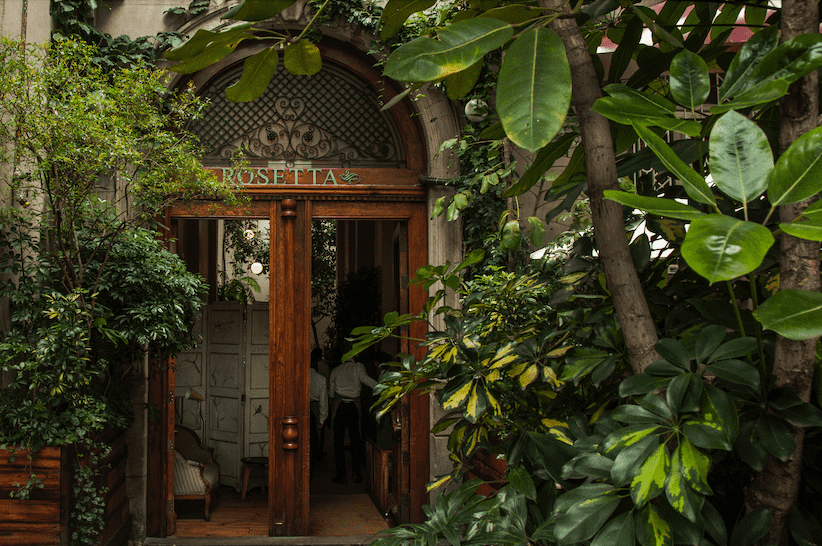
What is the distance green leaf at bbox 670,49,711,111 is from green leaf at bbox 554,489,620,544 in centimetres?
49

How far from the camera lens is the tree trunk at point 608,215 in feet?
2.57

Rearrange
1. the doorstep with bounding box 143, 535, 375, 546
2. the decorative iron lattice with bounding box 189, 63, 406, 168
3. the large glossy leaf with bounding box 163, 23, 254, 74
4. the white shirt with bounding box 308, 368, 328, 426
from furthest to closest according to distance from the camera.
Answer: the white shirt with bounding box 308, 368, 328, 426, the decorative iron lattice with bounding box 189, 63, 406, 168, the doorstep with bounding box 143, 535, 375, 546, the large glossy leaf with bounding box 163, 23, 254, 74

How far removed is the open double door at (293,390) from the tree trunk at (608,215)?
366cm

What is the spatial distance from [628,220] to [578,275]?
0.17 meters

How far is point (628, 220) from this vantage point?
124cm

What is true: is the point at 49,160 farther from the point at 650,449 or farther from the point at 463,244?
the point at 650,449

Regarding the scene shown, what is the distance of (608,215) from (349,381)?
5.72 m

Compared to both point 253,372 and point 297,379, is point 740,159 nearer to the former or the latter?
point 297,379

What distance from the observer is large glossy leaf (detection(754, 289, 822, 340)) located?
0.51m

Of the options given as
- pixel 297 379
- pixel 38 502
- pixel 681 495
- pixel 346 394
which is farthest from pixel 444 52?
pixel 346 394

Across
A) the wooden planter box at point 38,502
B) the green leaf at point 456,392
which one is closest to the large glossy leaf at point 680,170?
the green leaf at point 456,392

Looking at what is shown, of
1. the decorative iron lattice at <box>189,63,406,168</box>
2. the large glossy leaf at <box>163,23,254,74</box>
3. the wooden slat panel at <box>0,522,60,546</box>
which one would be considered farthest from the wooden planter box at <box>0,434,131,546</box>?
the large glossy leaf at <box>163,23,254,74</box>

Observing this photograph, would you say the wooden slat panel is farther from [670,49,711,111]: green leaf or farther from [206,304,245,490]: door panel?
[670,49,711,111]: green leaf

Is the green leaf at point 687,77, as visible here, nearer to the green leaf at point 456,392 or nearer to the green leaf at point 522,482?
the green leaf at point 522,482
